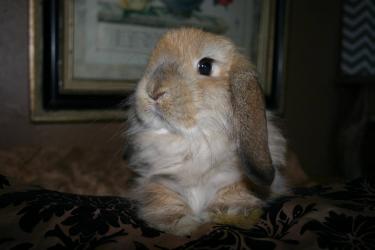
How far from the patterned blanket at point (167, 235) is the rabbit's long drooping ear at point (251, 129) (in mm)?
135

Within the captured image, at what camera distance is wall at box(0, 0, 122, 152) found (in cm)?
178

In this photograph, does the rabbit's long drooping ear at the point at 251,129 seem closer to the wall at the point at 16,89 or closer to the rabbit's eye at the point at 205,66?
the rabbit's eye at the point at 205,66

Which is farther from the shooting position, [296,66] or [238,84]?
[296,66]

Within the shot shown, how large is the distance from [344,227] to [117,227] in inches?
22.8

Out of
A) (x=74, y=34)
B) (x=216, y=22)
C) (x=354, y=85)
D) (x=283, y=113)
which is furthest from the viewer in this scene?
(x=354, y=85)

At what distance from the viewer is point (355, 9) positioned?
8.55 feet

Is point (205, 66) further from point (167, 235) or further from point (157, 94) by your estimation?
point (167, 235)

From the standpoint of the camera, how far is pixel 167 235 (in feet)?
3.14

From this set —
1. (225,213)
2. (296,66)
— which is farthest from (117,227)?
(296,66)

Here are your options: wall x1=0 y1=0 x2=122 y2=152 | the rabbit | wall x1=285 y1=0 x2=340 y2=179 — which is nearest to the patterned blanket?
the rabbit

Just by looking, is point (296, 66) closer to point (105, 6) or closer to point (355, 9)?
point (355, 9)

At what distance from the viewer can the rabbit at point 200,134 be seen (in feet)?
3.44

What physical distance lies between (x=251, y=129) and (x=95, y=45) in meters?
1.20

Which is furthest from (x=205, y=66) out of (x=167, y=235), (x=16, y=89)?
(x=16, y=89)
